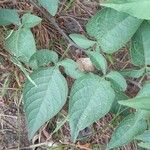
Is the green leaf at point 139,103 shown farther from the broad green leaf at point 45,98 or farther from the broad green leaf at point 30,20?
the broad green leaf at point 30,20

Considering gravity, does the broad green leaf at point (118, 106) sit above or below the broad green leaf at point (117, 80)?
below

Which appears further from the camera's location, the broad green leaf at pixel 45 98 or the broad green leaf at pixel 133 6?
the broad green leaf at pixel 45 98

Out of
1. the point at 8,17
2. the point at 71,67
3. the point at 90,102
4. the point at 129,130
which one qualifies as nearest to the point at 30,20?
the point at 8,17

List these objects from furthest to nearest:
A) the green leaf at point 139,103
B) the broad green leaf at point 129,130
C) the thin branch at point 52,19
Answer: the thin branch at point 52,19 < the broad green leaf at point 129,130 < the green leaf at point 139,103

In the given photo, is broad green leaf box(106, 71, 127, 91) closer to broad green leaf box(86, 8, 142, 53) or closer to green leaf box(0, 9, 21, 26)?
broad green leaf box(86, 8, 142, 53)

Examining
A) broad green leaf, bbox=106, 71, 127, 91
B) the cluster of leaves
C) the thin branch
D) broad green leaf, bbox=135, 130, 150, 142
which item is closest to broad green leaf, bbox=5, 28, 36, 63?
the cluster of leaves

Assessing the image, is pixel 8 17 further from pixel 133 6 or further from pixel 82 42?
pixel 133 6

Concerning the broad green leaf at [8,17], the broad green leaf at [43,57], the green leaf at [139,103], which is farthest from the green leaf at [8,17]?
the green leaf at [139,103]

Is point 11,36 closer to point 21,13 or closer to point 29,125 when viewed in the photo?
point 21,13

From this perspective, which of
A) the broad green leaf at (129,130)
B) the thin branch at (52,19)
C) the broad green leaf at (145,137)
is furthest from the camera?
the thin branch at (52,19)
